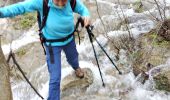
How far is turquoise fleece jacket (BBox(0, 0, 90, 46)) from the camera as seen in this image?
5.12 metres

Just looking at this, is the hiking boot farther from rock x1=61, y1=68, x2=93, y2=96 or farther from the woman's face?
the woman's face

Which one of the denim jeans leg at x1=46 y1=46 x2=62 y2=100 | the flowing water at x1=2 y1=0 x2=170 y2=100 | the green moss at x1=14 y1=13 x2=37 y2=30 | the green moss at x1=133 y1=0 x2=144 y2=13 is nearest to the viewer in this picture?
the denim jeans leg at x1=46 y1=46 x2=62 y2=100

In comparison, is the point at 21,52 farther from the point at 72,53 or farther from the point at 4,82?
the point at 4,82

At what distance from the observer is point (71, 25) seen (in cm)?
555

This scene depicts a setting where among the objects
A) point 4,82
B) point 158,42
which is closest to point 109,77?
point 158,42

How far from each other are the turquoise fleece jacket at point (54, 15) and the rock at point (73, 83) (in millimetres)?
1109

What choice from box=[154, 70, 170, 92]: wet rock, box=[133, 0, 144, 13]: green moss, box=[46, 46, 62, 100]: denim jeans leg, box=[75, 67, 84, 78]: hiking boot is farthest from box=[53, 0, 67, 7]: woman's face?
box=[133, 0, 144, 13]: green moss

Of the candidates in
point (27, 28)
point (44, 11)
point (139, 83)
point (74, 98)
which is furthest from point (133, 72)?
point (27, 28)

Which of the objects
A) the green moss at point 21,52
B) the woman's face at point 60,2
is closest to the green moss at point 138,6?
the green moss at point 21,52

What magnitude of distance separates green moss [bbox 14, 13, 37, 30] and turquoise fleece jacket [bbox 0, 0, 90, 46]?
396 cm

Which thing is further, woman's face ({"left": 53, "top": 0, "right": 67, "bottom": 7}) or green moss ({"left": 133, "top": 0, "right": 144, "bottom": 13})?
green moss ({"left": 133, "top": 0, "right": 144, "bottom": 13})

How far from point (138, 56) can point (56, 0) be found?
212 centimetres

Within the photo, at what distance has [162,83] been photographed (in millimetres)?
6051

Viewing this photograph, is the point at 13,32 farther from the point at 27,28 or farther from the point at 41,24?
the point at 41,24
